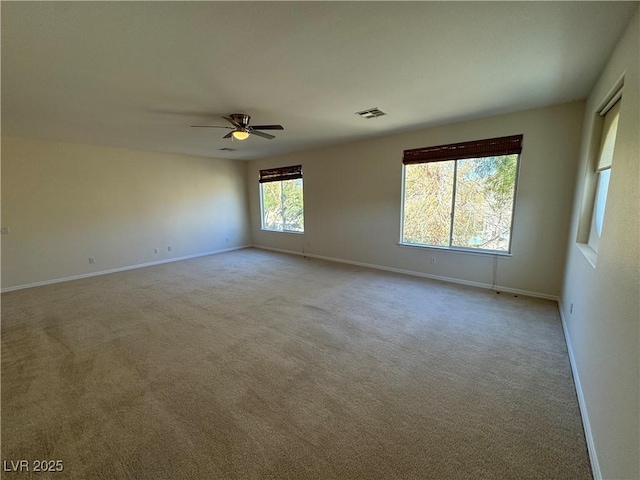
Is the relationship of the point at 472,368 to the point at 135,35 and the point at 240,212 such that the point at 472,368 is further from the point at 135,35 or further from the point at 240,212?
the point at 240,212

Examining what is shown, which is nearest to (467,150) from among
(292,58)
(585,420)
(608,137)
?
(608,137)

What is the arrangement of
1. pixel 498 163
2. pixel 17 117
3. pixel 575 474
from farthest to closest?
1. pixel 498 163
2. pixel 17 117
3. pixel 575 474

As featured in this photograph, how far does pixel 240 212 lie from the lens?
25.2 feet

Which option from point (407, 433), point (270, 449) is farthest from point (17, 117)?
point (407, 433)

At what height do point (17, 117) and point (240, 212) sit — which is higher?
point (17, 117)

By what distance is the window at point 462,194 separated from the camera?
376 cm

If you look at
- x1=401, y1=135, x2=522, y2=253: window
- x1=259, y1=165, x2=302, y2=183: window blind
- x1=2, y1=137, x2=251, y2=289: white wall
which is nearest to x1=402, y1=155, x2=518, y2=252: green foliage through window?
x1=401, y1=135, x2=522, y2=253: window

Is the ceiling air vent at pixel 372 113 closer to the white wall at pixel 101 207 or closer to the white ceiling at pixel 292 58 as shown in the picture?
the white ceiling at pixel 292 58

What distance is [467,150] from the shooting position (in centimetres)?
394

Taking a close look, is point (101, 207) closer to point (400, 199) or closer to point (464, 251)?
point (400, 199)

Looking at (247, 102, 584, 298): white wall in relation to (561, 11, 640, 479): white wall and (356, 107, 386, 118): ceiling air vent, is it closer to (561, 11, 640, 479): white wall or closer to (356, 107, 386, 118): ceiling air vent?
(356, 107, 386, 118): ceiling air vent

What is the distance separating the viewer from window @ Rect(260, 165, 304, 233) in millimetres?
6582

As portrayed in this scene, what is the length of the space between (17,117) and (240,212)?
15.5 ft

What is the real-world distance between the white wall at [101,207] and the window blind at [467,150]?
16.7ft
